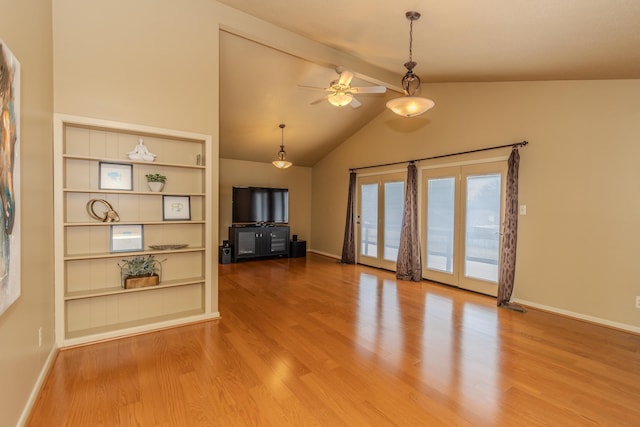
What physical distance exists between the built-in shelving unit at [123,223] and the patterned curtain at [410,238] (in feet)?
11.8

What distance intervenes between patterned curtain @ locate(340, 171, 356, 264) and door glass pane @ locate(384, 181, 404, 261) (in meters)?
0.89

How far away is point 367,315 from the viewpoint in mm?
3801

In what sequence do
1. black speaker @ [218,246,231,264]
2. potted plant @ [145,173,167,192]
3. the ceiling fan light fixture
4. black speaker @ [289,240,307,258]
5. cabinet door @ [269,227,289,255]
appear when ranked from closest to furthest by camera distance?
potted plant @ [145,173,167,192], the ceiling fan light fixture, black speaker @ [218,246,231,264], cabinet door @ [269,227,289,255], black speaker @ [289,240,307,258]

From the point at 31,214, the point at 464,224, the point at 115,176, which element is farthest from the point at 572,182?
the point at 31,214

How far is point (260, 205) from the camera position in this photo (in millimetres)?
7918

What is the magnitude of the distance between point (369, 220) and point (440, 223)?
1833mm

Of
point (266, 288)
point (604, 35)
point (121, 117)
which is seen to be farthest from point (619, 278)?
point (121, 117)

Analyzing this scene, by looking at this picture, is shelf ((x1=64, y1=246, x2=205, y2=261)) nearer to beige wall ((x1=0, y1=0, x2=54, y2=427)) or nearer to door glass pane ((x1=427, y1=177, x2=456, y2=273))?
beige wall ((x1=0, y1=0, x2=54, y2=427))

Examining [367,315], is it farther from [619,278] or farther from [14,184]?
[14,184]

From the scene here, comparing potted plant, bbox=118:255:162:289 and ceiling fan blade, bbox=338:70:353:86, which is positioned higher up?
ceiling fan blade, bbox=338:70:353:86

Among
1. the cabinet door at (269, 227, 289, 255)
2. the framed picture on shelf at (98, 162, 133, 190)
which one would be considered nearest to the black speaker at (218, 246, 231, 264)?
the cabinet door at (269, 227, 289, 255)

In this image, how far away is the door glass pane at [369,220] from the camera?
22.2 feet

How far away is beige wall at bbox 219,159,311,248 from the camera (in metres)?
7.80

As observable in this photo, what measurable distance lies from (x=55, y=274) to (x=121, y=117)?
1.60 meters
